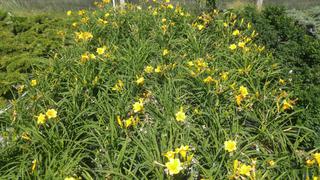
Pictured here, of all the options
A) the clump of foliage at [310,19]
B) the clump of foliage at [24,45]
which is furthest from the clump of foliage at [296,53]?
the clump of foliage at [24,45]

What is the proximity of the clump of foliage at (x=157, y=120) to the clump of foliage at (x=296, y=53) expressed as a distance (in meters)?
0.11

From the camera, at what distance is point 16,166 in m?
2.20

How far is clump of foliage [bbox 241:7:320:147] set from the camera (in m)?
2.74

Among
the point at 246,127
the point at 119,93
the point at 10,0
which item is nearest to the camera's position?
the point at 246,127

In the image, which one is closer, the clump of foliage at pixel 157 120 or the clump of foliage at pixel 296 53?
the clump of foliage at pixel 157 120

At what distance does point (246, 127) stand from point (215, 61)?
1.07 metres

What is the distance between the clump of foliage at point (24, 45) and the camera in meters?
3.83

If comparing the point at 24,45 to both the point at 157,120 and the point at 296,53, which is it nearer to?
the point at 157,120

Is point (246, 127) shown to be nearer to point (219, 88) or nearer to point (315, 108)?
point (219, 88)

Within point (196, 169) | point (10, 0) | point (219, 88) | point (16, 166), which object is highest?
point (10, 0)

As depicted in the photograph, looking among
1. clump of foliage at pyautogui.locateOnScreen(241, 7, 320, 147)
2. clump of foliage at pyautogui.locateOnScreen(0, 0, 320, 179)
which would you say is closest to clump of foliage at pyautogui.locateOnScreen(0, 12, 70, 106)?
clump of foliage at pyautogui.locateOnScreen(0, 0, 320, 179)

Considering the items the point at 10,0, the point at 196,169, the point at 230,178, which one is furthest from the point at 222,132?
the point at 10,0

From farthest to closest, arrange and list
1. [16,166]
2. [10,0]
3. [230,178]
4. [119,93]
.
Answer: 1. [10,0]
2. [119,93]
3. [16,166]
4. [230,178]

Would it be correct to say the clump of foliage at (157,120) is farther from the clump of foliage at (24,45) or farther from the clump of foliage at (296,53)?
the clump of foliage at (24,45)
